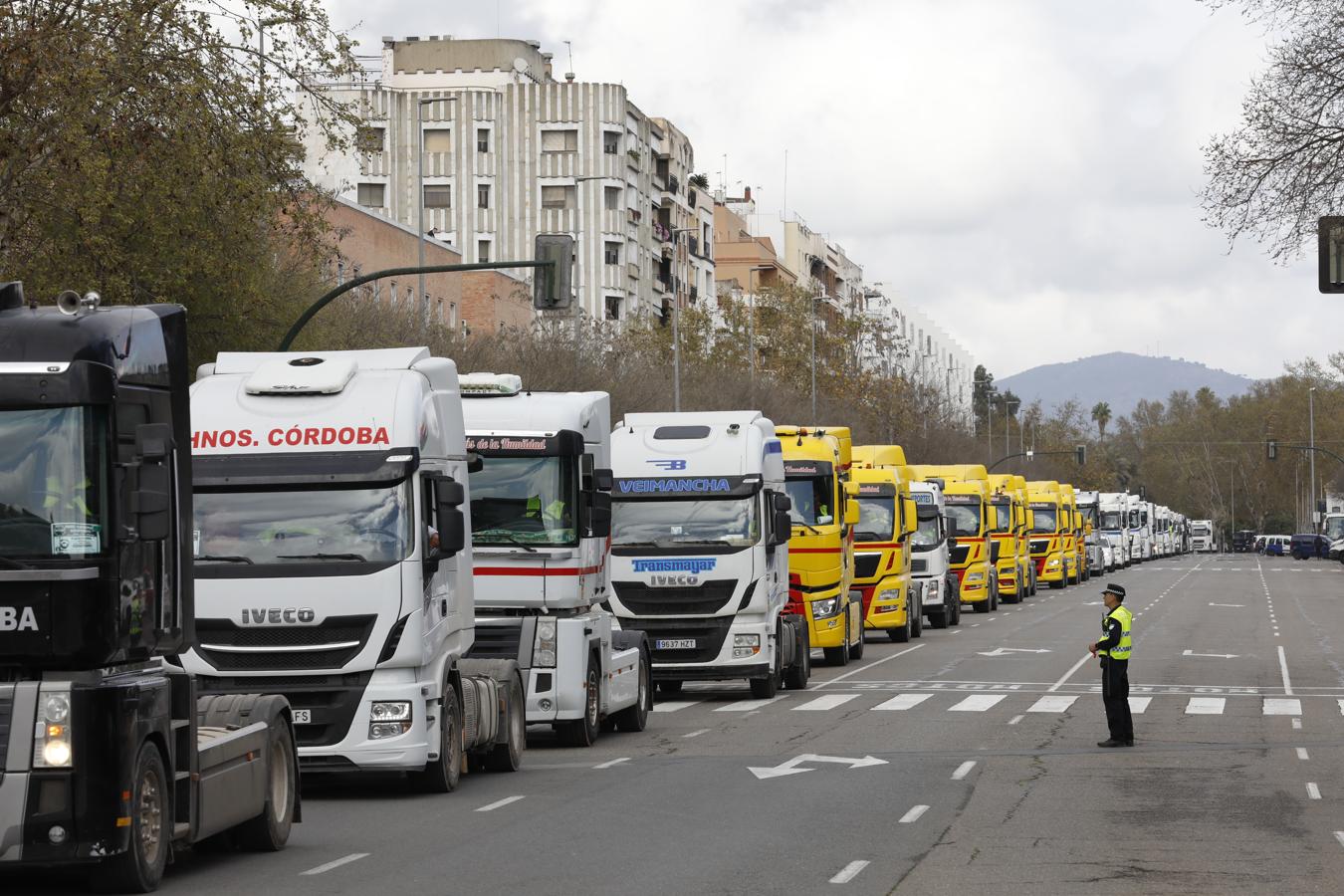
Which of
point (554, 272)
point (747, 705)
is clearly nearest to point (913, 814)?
point (747, 705)

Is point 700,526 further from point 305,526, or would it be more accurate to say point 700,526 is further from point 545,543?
point 305,526

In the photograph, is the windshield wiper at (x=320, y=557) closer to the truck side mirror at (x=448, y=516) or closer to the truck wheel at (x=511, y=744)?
the truck side mirror at (x=448, y=516)

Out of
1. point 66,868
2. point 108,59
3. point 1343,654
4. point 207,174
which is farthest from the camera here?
point 1343,654

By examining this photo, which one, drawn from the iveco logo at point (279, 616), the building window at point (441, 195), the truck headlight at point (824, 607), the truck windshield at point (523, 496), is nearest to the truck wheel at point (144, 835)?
the iveco logo at point (279, 616)

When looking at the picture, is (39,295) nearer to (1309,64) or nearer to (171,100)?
(171,100)

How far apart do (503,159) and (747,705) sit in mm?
73060

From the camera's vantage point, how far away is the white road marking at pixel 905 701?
2594 centimetres

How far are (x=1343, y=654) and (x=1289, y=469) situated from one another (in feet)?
533

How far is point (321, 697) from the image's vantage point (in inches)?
621

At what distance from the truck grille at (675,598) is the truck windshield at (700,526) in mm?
483

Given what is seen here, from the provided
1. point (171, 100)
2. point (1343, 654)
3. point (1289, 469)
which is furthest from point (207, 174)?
point (1289, 469)

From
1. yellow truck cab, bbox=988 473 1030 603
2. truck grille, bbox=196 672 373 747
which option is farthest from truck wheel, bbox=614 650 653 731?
yellow truck cab, bbox=988 473 1030 603

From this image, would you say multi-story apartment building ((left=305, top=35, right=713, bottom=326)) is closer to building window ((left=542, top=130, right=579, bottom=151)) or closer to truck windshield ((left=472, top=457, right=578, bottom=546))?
building window ((left=542, top=130, right=579, bottom=151))

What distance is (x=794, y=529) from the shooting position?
31.0 meters
